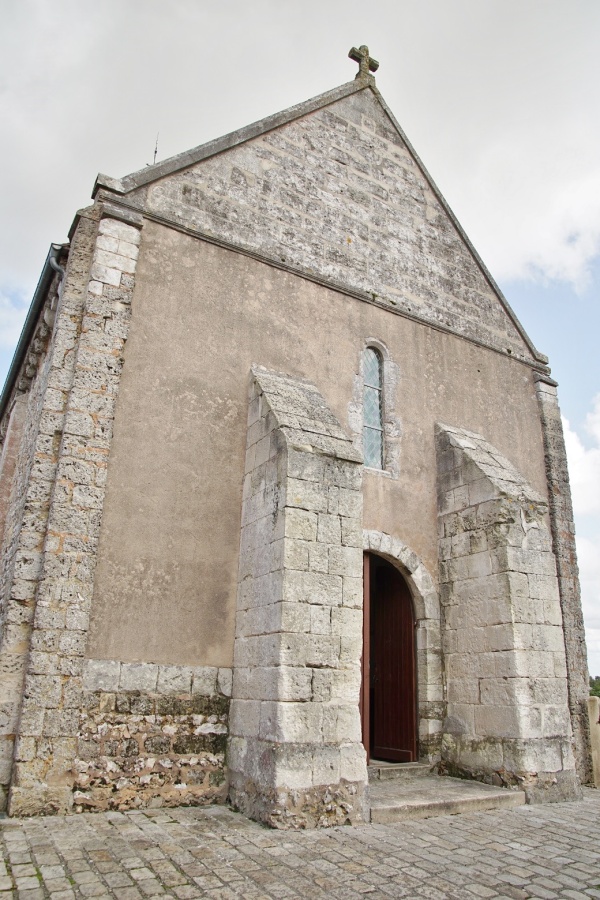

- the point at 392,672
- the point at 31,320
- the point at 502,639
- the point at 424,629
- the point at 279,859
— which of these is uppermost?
the point at 31,320

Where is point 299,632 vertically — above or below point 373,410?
below

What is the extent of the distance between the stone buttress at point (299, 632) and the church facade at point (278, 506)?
0.9 inches

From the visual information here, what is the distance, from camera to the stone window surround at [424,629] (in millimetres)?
7105

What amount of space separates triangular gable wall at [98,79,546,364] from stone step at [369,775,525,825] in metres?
5.61

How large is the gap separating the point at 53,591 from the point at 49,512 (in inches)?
25.7

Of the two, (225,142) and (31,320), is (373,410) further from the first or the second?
(31,320)

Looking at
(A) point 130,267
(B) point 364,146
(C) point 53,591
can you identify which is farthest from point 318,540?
(B) point 364,146

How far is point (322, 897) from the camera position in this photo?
3.49 metres

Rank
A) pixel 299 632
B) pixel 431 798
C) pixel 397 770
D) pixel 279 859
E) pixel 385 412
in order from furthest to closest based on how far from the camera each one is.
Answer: pixel 385 412, pixel 397 770, pixel 431 798, pixel 299 632, pixel 279 859

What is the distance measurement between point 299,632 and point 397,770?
274 cm

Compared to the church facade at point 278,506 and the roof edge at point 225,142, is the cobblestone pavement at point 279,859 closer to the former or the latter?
the church facade at point 278,506

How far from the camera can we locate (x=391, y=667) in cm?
782

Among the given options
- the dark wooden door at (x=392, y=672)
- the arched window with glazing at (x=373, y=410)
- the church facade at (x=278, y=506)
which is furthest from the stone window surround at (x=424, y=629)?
the arched window with glazing at (x=373, y=410)

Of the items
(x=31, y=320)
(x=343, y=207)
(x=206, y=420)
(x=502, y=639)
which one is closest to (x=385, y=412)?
(x=206, y=420)
